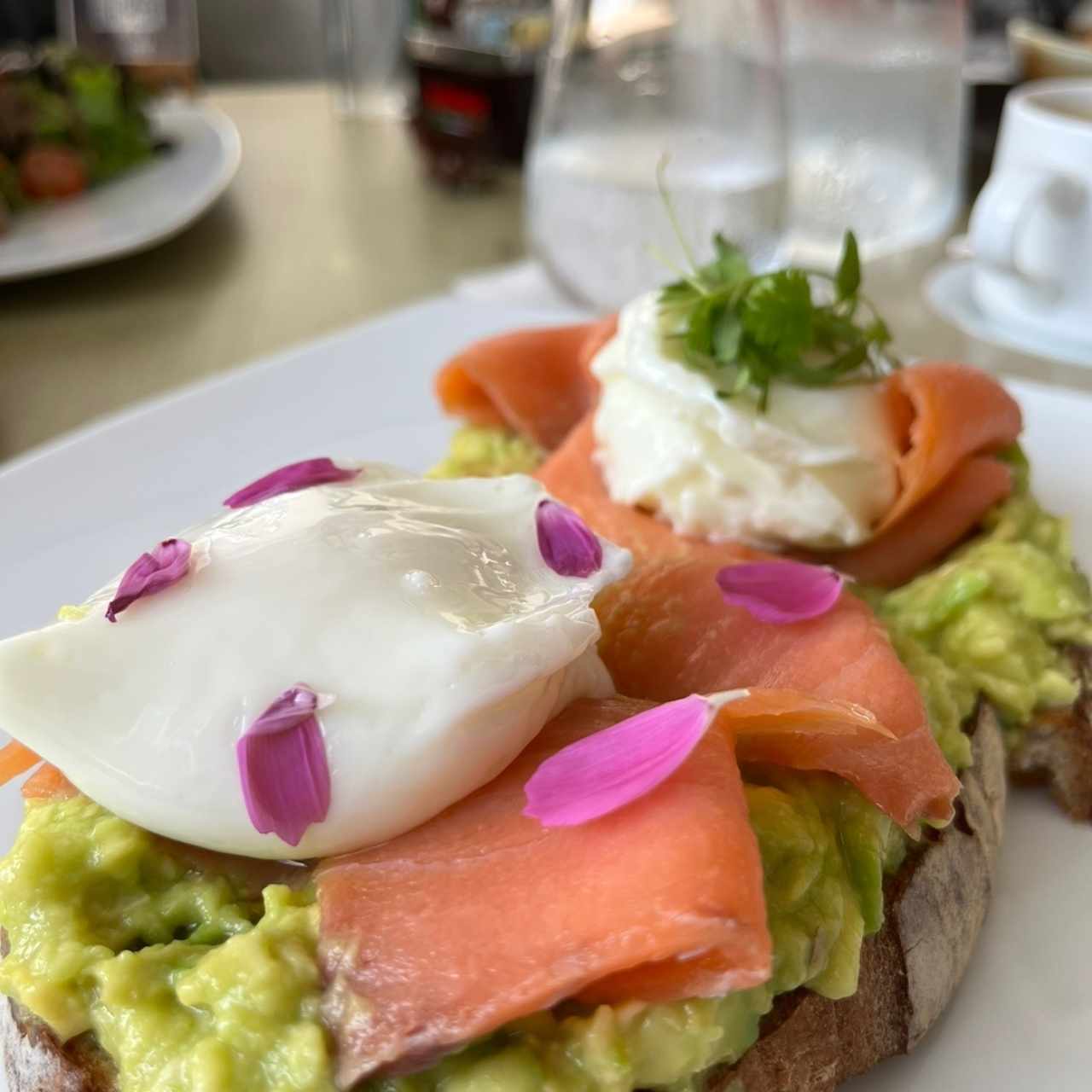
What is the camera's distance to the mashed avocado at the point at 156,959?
102 centimetres

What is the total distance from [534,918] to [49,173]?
332 cm

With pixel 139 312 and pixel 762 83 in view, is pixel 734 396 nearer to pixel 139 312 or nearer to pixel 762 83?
pixel 762 83

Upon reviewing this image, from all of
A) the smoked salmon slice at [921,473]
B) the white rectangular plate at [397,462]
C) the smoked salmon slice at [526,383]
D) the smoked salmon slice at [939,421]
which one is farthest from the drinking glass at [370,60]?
the smoked salmon slice at [939,421]

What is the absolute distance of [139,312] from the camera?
3.43 m

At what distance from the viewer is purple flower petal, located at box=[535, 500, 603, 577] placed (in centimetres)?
133

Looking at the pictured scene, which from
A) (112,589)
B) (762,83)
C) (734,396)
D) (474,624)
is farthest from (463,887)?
(762,83)

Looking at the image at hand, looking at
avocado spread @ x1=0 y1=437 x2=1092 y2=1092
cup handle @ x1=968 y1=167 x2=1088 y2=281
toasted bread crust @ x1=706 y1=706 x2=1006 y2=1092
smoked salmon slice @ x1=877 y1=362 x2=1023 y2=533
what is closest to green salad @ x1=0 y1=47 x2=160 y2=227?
cup handle @ x1=968 y1=167 x2=1088 y2=281

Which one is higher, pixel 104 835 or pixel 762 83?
pixel 762 83

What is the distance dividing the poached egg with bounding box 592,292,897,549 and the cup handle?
110 cm

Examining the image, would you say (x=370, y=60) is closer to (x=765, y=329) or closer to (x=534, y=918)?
(x=765, y=329)

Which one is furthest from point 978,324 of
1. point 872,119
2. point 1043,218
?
point 872,119

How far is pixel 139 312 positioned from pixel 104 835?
2.51 m

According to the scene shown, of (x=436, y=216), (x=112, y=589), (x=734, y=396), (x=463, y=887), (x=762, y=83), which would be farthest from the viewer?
(x=436, y=216)

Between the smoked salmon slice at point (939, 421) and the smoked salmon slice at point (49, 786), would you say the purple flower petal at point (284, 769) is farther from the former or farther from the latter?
the smoked salmon slice at point (939, 421)
